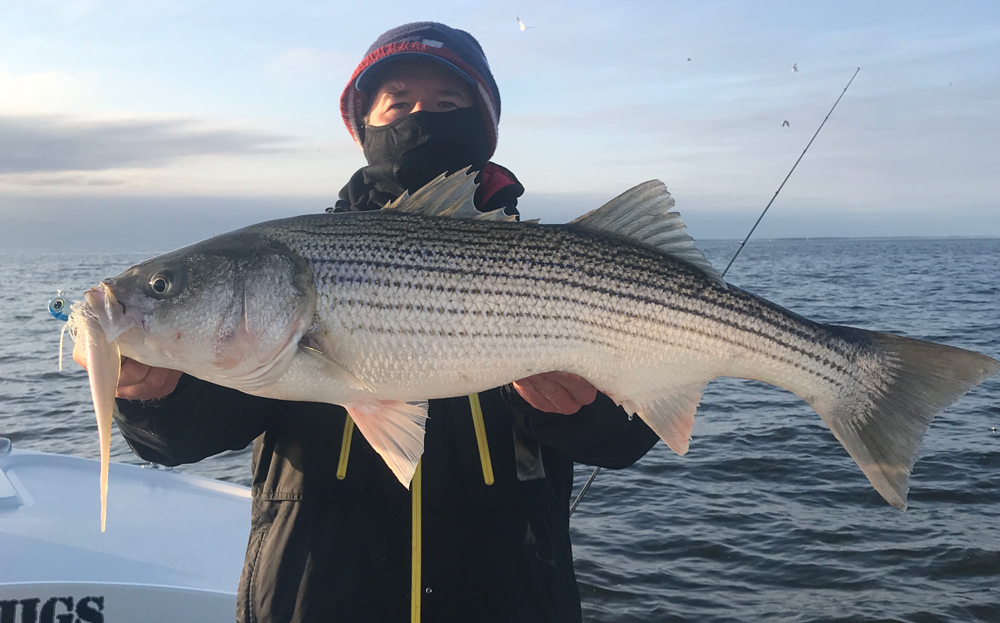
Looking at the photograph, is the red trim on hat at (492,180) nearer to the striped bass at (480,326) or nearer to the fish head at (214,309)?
the striped bass at (480,326)

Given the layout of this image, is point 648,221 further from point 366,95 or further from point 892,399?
point 366,95

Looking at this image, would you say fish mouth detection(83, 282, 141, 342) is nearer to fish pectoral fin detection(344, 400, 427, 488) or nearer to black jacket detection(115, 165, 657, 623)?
black jacket detection(115, 165, 657, 623)

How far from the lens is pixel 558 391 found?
287 cm

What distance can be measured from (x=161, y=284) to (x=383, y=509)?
50.6 inches

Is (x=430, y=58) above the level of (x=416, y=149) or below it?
above

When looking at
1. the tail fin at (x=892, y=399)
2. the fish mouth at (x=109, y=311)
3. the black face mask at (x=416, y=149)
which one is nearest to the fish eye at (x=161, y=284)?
the fish mouth at (x=109, y=311)

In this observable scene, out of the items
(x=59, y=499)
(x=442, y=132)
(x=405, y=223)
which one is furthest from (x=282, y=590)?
(x=59, y=499)

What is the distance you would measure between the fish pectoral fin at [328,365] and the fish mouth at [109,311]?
621mm

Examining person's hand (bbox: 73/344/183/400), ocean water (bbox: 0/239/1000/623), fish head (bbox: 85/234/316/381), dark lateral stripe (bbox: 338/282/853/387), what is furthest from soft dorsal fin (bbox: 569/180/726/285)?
ocean water (bbox: 0/239/1000/623)

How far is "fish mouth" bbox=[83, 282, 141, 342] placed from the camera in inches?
98.0

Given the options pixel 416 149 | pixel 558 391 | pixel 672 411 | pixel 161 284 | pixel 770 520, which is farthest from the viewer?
pixel 770 520

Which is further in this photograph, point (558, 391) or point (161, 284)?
point (558, 391)

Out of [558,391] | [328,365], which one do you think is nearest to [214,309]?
[328,365]

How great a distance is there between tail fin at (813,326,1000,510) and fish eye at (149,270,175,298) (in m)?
2.76
